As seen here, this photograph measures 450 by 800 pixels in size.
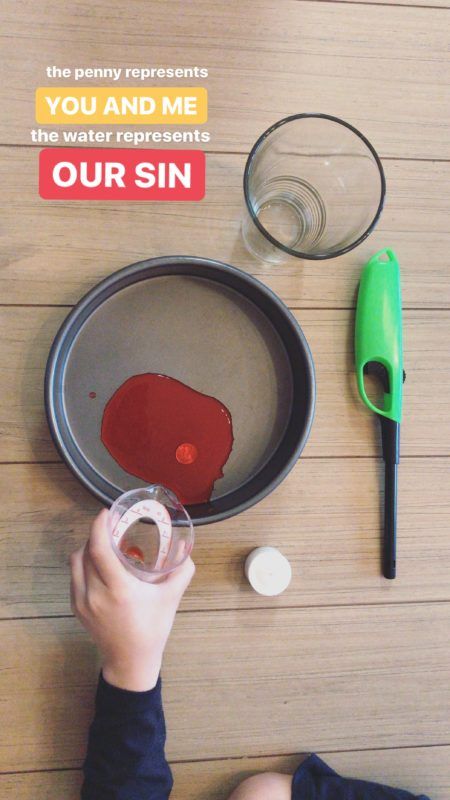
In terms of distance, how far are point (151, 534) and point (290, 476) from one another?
0.18 m

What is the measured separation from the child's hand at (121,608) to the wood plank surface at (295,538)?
0.07m

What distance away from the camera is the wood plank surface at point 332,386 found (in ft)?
2.37

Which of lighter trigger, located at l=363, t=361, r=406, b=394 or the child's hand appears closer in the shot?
the child's hand

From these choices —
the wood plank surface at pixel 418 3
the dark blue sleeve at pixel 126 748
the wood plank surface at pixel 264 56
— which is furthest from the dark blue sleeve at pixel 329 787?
the wood plank surface at pixel 418 3

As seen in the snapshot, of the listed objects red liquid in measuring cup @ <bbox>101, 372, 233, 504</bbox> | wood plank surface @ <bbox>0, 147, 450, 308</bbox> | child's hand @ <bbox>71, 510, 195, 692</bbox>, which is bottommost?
child's hand @ <bbox>71, 510, 195, 692</bbox>

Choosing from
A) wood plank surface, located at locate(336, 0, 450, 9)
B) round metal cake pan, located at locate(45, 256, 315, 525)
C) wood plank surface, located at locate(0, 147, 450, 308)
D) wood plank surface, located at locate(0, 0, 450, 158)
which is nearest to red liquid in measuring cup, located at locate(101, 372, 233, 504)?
round metal cake pan, located at locate(45, 256, 315, 525)

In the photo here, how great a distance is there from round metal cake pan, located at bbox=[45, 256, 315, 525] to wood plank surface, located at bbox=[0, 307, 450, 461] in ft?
0.15

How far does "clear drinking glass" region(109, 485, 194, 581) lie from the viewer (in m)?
0.65

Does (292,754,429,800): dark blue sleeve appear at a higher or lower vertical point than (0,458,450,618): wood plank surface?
lower

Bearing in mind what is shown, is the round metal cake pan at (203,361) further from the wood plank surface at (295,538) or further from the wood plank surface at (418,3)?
the wood plank surface at (418,3)

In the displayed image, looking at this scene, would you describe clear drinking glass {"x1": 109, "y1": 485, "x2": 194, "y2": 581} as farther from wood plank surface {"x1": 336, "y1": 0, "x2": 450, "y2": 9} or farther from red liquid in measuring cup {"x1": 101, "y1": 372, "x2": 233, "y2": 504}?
wood plank surface {"x1": 336, "y1": 0, "x2": 450, "y2": 9}

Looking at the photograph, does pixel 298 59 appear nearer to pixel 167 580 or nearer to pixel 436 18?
pixel 436 18

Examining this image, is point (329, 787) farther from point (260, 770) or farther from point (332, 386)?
point (332, 386)

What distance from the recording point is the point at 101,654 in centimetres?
72
